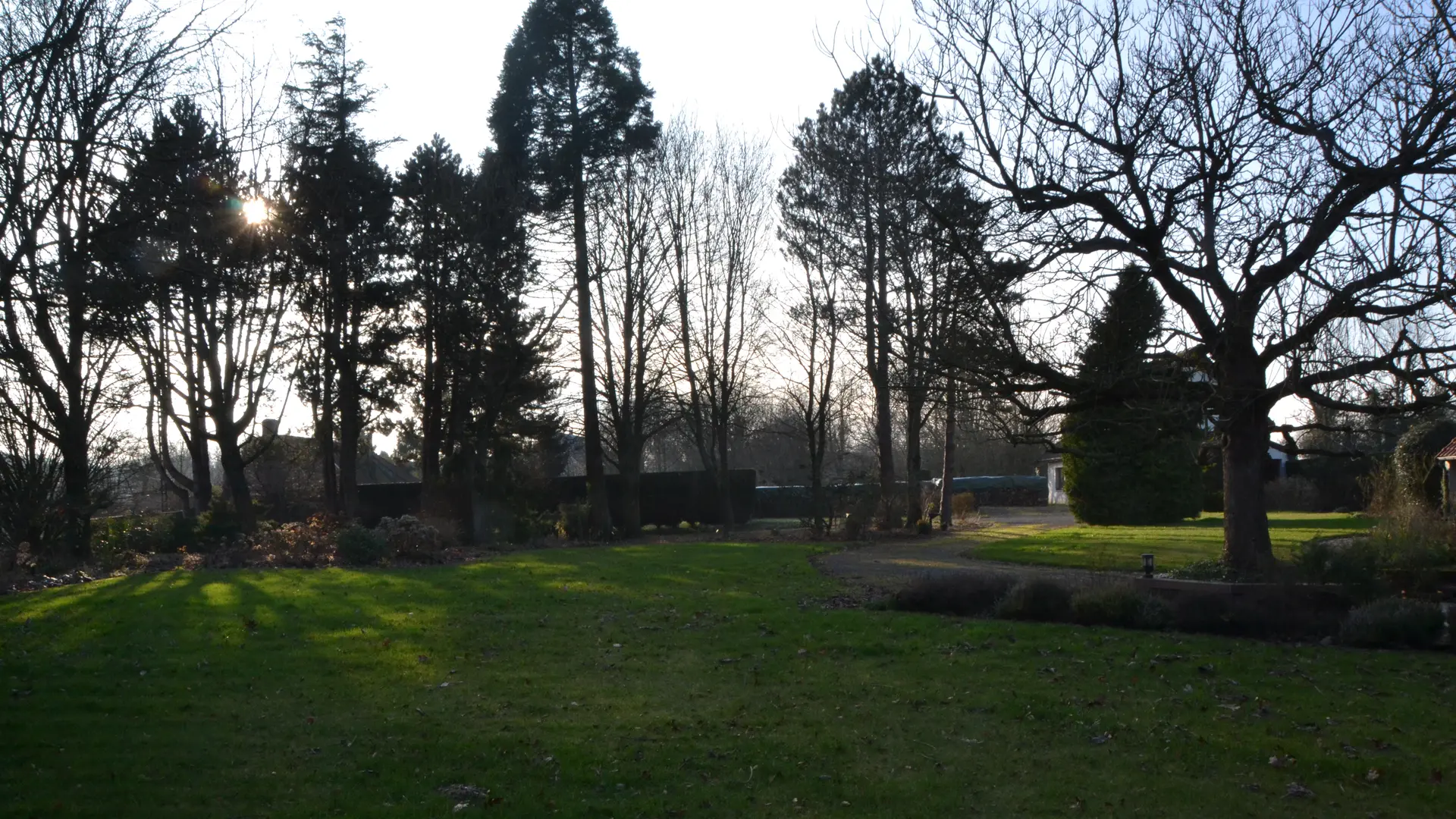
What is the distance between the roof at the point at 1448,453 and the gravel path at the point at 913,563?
30.0 ft

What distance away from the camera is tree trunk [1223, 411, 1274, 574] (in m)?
12.6

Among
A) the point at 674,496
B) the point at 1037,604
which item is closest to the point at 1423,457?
the point at 1037,604

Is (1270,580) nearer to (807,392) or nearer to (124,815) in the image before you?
(124,815)

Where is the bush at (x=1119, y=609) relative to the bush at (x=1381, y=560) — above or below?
below

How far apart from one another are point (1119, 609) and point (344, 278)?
21294 mm

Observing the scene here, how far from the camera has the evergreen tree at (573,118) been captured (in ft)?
92.6

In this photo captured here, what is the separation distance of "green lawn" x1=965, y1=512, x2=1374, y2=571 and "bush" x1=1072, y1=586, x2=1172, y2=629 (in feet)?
14.9

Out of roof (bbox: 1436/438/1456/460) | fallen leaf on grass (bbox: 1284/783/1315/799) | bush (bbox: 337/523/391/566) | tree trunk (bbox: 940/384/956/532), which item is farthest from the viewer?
tree trunk (bbox: 940/384/956/532)

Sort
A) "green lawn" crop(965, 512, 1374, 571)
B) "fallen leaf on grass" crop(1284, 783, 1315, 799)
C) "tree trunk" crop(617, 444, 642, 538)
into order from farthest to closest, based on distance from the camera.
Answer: "tree trunk" crop(617, 444, 642, 538), "green lawn" crop(965, 512, 1374, 571), "fallen leaf on grass" crop(1284, 783, 1315, 799)

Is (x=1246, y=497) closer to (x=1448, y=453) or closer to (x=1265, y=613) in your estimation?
(x=1265, y=613)

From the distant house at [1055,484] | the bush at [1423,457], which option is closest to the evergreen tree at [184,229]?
the bush at [1423,457]

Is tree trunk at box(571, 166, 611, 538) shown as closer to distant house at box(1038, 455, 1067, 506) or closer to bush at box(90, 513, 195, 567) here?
bush at box(90, 513, 195, 567)

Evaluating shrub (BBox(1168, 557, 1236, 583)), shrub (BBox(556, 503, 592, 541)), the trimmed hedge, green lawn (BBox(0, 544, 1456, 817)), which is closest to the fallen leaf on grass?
green lawn (BBox(0, 544, 1456, 817))

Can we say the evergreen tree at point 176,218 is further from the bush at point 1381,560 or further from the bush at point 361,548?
the bush at point 1381,560
